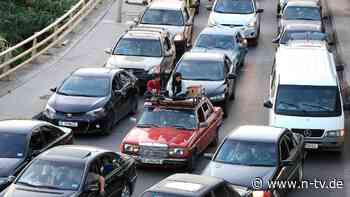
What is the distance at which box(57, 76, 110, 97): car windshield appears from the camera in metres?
26.6

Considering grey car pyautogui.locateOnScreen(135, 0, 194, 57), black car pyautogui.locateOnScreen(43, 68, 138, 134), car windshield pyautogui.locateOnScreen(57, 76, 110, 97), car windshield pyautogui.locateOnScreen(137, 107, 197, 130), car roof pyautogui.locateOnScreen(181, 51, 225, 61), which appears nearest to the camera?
car windshield pyautogui.locateOnScreen(137, 107, 197, 130)

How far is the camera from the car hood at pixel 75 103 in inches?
1012

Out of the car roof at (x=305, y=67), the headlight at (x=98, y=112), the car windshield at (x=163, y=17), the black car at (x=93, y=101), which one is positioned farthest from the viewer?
the car windshield at (x=163, y=17)

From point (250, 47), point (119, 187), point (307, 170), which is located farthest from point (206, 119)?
point (250, 47)

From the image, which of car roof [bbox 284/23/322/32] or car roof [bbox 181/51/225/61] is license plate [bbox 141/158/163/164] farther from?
car roof [bbox 284/23/322/32]

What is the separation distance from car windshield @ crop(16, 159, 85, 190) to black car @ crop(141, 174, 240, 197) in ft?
6.77

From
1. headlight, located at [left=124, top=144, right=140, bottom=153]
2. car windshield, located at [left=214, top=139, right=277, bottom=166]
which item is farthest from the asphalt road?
car windshield, located at [left=214, top=139, right=277, bottom=166]

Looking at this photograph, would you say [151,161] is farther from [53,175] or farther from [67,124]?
[53,175]

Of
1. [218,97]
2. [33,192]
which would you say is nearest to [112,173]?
[33,192]

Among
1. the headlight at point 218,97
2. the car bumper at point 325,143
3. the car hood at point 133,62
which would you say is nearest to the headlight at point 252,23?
the car hood at point 133,62

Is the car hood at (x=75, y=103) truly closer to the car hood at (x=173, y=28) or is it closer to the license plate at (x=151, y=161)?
the license plate at (x=151, y=161)

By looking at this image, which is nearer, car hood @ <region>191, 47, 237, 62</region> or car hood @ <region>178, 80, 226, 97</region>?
car hood @ <region>178, 80, 226, 97</region>

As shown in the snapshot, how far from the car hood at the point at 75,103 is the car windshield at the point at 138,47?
5.69 m

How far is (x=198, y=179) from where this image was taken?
17.3 metres
